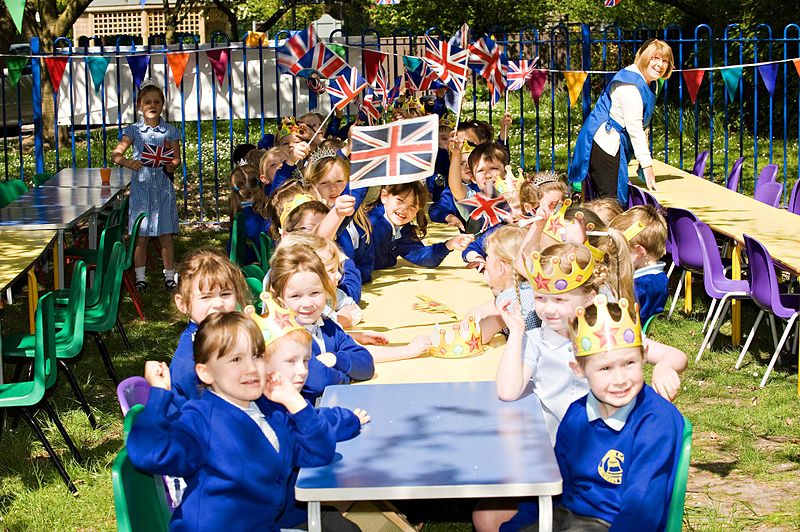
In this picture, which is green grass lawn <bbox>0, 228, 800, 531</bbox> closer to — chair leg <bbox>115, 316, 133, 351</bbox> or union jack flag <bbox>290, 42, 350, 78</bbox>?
chair leg <bbox>115, 316, 133, 351</bbox>

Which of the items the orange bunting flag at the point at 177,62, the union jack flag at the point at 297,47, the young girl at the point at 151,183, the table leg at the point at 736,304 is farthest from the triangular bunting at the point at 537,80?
the table leg at the point at 736,304

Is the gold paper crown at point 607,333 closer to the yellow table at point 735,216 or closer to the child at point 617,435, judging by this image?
the child at point 617,435

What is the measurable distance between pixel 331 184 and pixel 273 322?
283 cm

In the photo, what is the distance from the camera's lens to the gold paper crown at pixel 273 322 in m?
3.70

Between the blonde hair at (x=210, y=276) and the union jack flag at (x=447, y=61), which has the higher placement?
the union jack flag at (x=447, y=61)

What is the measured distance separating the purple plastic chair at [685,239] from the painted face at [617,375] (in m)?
4.31

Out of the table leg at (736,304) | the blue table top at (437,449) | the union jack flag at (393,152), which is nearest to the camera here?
the blue table top at (437,449)

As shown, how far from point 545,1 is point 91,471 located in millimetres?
22435

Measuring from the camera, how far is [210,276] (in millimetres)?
4586

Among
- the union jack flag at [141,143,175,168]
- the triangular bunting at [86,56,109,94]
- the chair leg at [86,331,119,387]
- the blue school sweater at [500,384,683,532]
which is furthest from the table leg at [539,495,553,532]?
the triangular bunting at [86,56,109,94]

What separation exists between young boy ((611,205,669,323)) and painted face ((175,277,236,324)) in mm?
1803

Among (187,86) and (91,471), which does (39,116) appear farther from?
(91,471)

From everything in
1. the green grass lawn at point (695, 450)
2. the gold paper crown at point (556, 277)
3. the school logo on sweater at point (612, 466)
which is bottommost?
the green grass lawn at point (695, 450)

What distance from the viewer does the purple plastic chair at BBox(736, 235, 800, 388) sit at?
22.4ft
